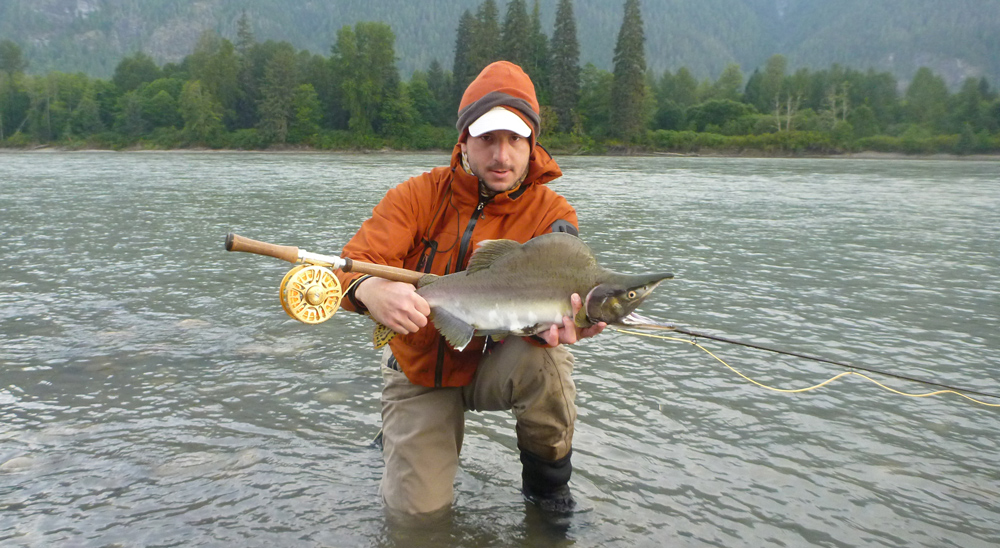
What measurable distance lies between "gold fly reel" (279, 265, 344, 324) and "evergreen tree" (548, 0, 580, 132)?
284ft

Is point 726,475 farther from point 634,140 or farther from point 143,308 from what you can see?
point 634,140

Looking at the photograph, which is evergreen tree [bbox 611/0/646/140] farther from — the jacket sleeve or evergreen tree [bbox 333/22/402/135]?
the jacket sleeve

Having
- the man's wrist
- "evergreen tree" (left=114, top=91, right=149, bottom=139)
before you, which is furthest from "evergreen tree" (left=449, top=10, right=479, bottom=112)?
the man's wrist

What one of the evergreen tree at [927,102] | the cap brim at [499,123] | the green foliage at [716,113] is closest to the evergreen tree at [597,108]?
the green foliage at [716,113]

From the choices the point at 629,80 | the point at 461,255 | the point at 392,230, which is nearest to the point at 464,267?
the point at 461,255

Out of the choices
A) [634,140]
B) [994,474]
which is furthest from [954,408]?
[634,140]

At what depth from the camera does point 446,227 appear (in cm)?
392

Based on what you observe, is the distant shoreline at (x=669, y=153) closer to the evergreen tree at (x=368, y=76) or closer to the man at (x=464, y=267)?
the evergreen tree at (x=368, y=76)

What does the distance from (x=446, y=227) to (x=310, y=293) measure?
35.1 inches

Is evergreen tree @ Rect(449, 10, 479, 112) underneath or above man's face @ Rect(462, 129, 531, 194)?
above

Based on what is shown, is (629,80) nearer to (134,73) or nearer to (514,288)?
(134,73)

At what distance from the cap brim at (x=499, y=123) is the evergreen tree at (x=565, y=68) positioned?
85969 millimetres

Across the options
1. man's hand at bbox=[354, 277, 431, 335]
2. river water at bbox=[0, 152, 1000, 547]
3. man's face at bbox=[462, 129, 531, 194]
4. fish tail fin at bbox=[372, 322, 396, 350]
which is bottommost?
river water at bbox=[0, 152, 1000, 547]

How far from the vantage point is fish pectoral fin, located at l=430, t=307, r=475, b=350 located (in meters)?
3.35
